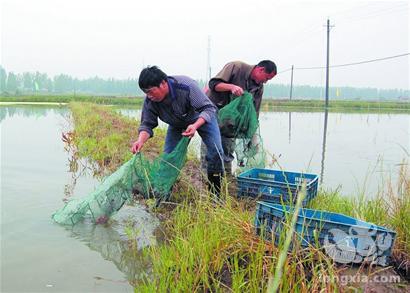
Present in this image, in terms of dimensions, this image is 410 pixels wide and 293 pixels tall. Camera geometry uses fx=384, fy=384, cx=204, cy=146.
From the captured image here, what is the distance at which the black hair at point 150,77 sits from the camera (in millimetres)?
2922

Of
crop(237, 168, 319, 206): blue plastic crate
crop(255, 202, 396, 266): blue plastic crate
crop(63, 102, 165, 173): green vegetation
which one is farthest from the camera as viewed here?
crop(63, 102, 165, 173): green vegetation

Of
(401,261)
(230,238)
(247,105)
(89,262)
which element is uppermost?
(247,105)

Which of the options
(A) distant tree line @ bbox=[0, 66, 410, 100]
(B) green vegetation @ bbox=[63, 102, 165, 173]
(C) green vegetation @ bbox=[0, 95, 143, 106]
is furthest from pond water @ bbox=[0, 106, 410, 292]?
(A) distant tree line @ bbox=[0, 66, 410, 100]

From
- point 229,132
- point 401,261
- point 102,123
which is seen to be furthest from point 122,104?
point 401,261

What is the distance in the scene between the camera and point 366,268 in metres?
2.08

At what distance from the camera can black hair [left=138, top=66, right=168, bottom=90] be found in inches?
115

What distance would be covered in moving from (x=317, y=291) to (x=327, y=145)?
24.4 ft

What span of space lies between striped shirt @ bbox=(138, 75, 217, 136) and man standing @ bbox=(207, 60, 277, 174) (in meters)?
0.56

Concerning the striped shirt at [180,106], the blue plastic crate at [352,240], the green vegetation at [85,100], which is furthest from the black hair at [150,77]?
the green vegetation at [85,100]

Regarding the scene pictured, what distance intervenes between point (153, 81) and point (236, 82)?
1.28 m

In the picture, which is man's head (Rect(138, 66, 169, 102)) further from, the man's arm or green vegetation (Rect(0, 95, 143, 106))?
green vegetation (Rect(0, 95, 143, 106))

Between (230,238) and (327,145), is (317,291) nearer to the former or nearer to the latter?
(230,238)

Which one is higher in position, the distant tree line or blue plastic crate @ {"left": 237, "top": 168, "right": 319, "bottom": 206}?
the distant tree line

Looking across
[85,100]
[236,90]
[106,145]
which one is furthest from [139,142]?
[85,100]
